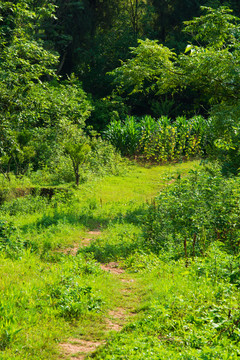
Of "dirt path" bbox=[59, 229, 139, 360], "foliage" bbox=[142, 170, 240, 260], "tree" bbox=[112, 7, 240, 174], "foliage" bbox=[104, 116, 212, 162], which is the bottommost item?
"dirt path" bbox=[59, 229, 139, 360]

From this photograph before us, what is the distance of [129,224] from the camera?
329 inches

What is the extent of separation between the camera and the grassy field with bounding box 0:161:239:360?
12.6 ft

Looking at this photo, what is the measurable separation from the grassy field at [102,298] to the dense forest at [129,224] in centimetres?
2

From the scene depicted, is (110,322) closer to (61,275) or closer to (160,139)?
(61,275)

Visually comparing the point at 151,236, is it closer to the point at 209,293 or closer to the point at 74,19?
the point at 209,293

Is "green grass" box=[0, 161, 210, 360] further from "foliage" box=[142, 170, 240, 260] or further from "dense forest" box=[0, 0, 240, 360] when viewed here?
"foliage" box=[142, 170, 240, 260]

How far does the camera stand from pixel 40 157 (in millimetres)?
14133

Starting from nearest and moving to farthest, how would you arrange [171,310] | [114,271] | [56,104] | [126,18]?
[171,310] < [114,271] < [56,104] < [126,18]

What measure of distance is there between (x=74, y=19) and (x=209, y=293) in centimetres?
2426

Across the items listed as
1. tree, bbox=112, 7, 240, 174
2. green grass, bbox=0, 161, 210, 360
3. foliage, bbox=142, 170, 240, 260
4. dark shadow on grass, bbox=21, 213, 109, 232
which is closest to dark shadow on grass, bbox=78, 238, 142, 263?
green grass, bbox=0, 161, 210, 360

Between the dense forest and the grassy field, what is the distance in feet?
0.06

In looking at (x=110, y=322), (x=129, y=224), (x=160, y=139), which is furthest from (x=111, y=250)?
(x=160, y=139)

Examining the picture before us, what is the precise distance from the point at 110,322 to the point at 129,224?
145 inches

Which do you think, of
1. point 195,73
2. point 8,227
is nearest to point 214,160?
point 195,73
